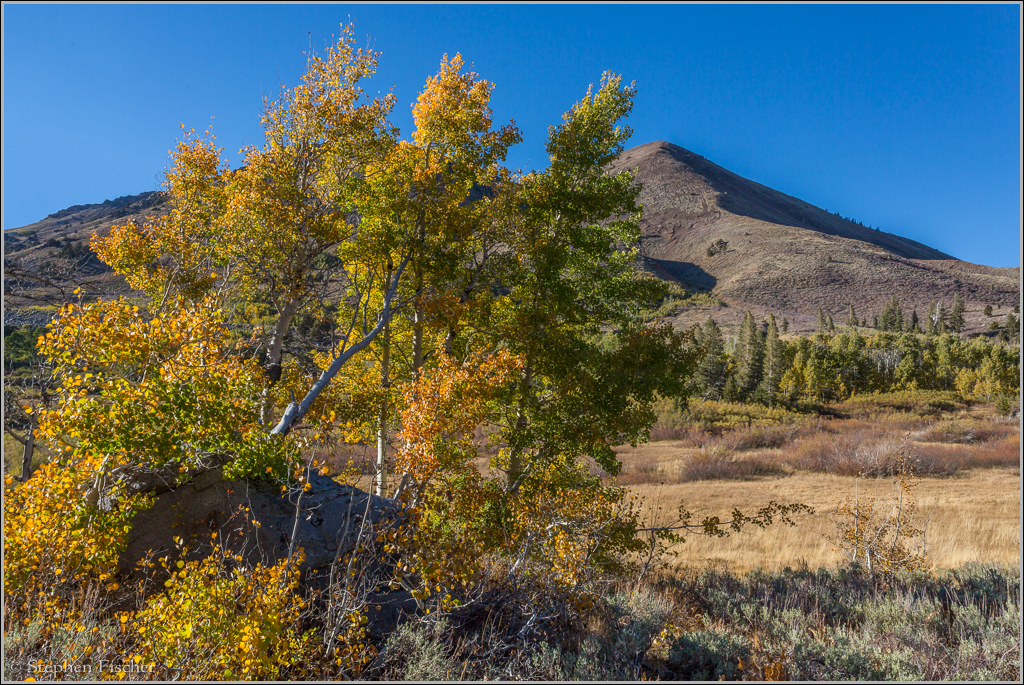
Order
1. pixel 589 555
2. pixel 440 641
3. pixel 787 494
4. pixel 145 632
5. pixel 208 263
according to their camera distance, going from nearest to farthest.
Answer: pixel 145 632 < pixel 440 641 < pixel 589 555 < pixel 208 263 < pixel 787 494

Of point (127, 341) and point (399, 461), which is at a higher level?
point (127, 341)

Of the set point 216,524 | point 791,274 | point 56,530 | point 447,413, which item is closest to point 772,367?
point 447,413

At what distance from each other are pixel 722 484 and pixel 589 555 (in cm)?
1658

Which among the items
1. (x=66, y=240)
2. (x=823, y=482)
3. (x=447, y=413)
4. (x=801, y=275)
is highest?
(x=801, y=275)

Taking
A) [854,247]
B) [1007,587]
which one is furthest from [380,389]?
[854,247]

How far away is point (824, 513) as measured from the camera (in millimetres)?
17469

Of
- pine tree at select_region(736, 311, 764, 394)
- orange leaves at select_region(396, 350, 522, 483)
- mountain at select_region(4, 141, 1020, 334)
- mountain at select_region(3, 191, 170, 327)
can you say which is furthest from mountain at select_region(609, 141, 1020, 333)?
orange leaves at select_region(396, 350, 522, 483)

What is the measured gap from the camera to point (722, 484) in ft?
73.5

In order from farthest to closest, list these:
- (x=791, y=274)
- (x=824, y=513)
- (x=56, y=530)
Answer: (x=791, y=274) < (x=824, y=513) < (x=56, y=530)

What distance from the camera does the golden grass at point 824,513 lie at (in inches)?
516

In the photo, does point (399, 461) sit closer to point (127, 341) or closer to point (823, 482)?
point (127, 341)

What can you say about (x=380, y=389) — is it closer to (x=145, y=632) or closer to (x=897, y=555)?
(x=145, y=632)

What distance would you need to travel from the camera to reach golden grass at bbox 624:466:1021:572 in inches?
516

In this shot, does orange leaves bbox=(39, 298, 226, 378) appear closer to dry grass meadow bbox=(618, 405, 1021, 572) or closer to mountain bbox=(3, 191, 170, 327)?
mountain bbox=(3, 191, 170, 327)
